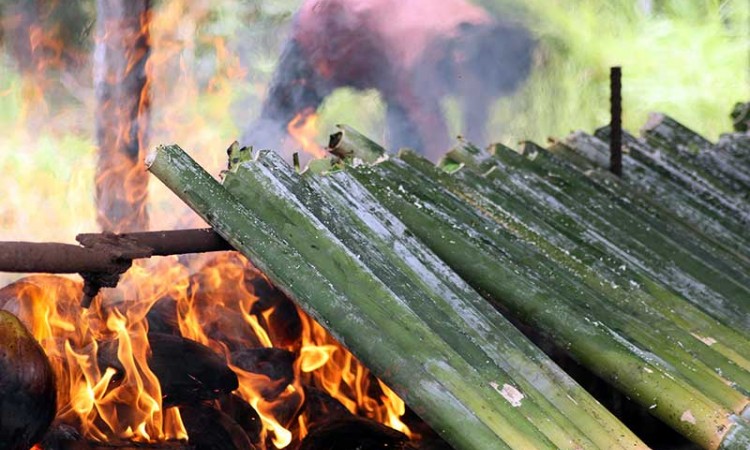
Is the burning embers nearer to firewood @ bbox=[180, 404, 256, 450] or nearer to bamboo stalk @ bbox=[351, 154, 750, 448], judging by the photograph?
firewood @ bbox=[180, 404, 256, 450]

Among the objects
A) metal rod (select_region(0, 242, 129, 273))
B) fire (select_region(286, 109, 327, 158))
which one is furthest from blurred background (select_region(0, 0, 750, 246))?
metal rod (select_region(0, 242, 129, 273))

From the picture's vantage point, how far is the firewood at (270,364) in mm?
4562

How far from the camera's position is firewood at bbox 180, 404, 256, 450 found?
3838 mm

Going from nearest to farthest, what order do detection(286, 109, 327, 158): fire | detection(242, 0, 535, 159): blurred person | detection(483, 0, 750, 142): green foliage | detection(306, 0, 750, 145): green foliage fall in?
detection(286, 109, 327, 158): fire < detection(242, 0, 535, 159): blurred person < detection(306, 0, 750, 145): green foliage < detection(483, 0, 750, 142): green foliage

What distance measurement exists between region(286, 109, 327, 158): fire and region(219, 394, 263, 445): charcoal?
19.7 feet

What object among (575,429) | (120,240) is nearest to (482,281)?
(575,429)

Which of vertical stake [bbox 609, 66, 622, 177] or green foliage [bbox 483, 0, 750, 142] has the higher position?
green foliage [bbox 483, 0, 750, 142]

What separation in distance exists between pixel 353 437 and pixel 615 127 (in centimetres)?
242

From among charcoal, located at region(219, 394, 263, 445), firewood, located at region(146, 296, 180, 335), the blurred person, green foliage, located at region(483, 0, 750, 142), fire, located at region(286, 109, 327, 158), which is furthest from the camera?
green foliage, located at region(483, 0, 750, 142)

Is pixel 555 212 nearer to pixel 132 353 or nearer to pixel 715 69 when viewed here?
pixel 132 353

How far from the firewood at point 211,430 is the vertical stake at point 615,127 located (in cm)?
269

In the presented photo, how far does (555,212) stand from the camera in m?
4.71

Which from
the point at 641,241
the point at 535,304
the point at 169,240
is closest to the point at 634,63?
the point at 641,241

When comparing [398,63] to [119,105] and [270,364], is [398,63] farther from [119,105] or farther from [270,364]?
[270,364]
